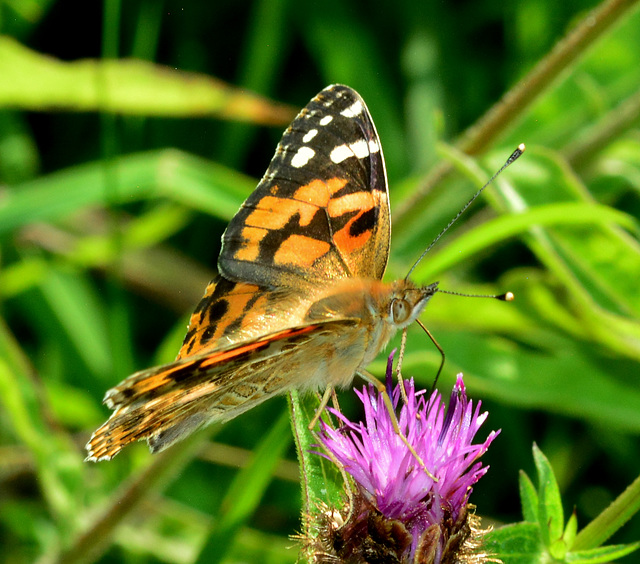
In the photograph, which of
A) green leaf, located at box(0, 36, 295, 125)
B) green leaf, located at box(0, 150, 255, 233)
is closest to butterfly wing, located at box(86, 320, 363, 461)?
green leaf, located at box(0, 150, 255, 233)

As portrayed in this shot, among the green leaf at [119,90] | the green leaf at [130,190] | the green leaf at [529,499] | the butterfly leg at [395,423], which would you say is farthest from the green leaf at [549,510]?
the green leaf at [119,90]

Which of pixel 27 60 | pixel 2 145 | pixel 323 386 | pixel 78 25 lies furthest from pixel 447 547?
pixel 78 25

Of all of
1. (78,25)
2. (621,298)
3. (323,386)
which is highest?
(78,25)

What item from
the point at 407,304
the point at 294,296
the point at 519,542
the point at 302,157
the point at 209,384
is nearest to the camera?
the point at 519,542

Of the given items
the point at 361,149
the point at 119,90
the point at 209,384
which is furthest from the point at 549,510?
the point at 119,90

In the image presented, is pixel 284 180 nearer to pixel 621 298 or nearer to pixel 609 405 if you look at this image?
pixel 621 298

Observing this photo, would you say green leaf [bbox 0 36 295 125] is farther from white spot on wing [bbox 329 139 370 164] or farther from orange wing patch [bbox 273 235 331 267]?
orange wing patch [bbox 273 235 331 267]

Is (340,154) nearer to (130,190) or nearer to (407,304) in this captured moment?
(407,304)
